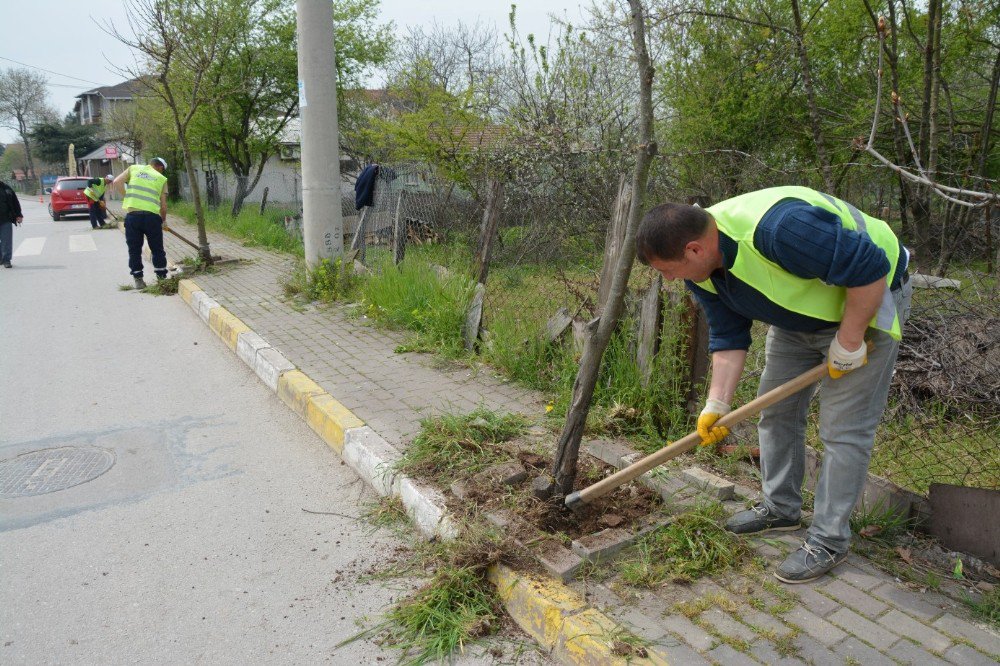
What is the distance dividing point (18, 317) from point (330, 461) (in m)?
6.24

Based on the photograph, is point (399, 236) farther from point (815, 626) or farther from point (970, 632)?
point (970, 632)

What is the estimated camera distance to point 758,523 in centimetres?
308

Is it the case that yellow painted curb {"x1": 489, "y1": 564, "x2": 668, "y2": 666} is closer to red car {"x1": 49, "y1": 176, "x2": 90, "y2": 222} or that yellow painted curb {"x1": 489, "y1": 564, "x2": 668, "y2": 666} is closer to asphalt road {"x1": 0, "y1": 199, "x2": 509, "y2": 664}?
asphalt road {"x1": 0, "y1": 199, "x2": 509, "y2": 664}

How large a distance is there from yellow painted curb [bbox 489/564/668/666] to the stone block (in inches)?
7.8

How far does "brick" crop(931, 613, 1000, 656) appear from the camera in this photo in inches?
93.1

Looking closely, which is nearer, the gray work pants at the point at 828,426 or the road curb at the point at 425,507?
the road curb at the point at 425,507

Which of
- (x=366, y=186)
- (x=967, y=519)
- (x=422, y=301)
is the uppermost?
(x=366, y=186)

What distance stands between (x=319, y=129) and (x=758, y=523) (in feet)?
21.8

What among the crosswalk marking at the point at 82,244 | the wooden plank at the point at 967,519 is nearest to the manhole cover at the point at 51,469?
the wooden plank at the point at 967,519

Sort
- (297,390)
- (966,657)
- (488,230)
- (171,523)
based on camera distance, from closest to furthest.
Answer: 1. (966,657)
2. (171,523)
3. (297,390)
4. (488,230)

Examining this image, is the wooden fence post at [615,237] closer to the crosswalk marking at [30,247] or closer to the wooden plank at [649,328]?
the wooden plank at [649,328]

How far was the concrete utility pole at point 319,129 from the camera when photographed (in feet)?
25.5

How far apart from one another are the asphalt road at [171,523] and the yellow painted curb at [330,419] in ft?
0.32

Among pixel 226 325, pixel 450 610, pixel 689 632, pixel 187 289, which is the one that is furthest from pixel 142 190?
pixel 689 632
